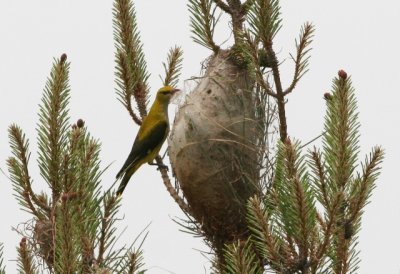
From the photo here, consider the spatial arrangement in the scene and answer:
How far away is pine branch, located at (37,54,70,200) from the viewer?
2.51 metres

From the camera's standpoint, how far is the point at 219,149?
12.8ft

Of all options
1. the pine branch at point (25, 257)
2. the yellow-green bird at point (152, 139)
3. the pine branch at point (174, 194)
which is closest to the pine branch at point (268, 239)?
the pine branch at point (25, 257)

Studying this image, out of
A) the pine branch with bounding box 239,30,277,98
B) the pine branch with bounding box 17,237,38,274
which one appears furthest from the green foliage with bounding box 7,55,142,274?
the pine branch with bounding box 239,30,277,98

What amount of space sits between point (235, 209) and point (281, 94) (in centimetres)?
105

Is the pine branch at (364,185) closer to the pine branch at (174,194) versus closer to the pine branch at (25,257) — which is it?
the pine branch at (25,257)

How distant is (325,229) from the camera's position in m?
2.20

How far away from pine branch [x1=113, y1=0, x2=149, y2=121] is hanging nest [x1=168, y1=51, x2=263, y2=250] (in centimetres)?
47

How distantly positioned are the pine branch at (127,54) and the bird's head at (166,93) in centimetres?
44

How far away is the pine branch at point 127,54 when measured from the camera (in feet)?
11.6

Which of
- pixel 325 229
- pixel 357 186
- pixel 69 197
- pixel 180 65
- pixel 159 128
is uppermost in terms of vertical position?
pixel 159 128

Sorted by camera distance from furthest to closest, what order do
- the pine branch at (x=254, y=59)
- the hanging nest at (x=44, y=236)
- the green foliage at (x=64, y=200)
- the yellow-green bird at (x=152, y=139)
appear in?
the yellow-green bird at (x=152, y=139) < the pine branch at (x=254, y=59) < the hanging nest at (x=44, y=236) < the green foliage at (x=64, y=200)

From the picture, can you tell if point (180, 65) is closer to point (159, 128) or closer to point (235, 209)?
point (235, 209)

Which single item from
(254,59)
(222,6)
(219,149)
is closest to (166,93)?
(219,149)

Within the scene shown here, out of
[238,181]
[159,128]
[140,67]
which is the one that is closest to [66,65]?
[140,67]
